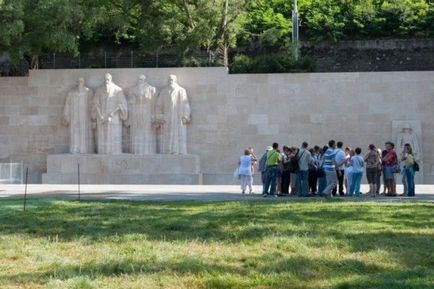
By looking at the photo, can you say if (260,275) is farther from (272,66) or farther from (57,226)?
(272,66)

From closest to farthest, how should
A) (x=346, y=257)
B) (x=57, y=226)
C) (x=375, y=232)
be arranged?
(x=346, y=257) → (x=375, y=232) → (x=57, y=226)

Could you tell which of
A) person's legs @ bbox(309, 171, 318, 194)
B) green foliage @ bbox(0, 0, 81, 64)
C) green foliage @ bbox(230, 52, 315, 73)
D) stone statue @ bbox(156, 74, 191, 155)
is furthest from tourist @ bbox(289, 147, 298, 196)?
green foliage @ bbox(0, 0, 81, 64)

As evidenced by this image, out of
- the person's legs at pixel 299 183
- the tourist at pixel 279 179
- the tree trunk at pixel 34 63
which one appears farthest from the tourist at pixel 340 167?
the tree trunk at pixel 34 63

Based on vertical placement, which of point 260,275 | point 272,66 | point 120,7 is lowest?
point 260,275

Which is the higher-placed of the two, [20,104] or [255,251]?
[20,104]

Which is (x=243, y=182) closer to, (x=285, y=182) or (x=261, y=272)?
(x=285, y=182)

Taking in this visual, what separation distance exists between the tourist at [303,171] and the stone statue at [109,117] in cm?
963

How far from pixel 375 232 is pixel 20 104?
2101cm

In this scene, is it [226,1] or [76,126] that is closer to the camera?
[76,126]

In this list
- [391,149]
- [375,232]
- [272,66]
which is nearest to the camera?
[375,232]

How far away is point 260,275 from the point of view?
7988 millimetres

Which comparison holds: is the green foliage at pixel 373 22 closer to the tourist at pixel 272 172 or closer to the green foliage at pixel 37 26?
the green foliage at pixel 37 26

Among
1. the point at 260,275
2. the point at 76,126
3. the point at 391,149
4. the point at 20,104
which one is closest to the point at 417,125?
the point at 391,149

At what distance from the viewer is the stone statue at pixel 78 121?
28.3 metres
